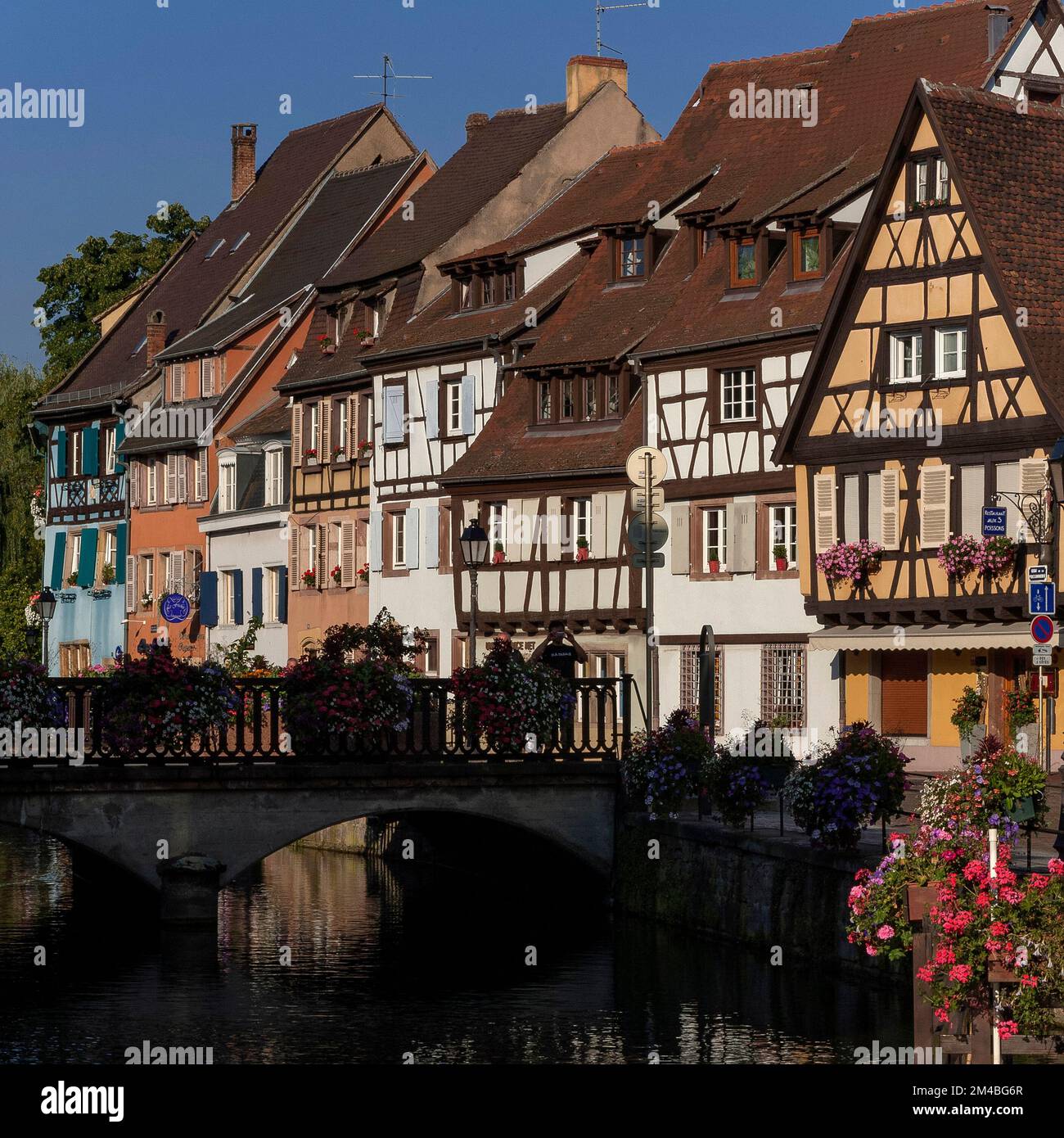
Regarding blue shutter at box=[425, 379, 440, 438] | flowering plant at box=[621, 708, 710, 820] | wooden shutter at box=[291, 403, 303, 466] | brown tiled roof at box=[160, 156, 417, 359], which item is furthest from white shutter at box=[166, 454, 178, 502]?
flowering plant at box=[621, 708, 710, 820]

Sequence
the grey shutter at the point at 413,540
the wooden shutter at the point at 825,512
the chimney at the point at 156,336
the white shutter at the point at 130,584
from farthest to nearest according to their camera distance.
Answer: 1. the chimney at the point at 156,336
2. the white shutter at the point at 130,584
3. the grey shutter at the point at 413,540
4. the wooden shutter at the point at 825,512

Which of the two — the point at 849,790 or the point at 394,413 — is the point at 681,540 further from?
the point at 849,790

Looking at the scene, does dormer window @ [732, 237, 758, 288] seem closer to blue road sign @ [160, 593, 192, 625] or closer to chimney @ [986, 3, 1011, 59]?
chimney @ [986, 3, 1011, 59]

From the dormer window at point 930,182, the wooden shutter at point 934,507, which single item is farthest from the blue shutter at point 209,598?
Result: the dormer window at point 930,182

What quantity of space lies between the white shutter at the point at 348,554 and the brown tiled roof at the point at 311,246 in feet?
25.8

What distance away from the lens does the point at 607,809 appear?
30750 mm

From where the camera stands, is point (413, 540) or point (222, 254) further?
point (222, 254)

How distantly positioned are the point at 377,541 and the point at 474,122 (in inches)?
437

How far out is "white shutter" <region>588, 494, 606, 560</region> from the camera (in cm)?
4638

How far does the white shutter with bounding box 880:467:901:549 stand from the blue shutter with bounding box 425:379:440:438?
13.8m

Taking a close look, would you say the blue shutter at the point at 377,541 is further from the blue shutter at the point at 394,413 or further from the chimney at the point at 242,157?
the chimney at the point at 242,157

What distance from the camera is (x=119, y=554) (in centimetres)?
6775

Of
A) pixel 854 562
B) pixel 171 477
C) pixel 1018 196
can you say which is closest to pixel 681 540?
pixel 854 562

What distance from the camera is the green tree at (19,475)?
74125 millimetres
